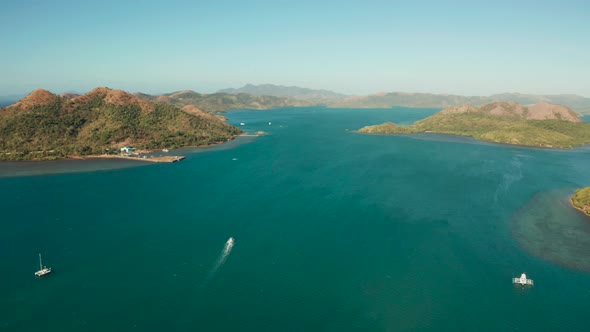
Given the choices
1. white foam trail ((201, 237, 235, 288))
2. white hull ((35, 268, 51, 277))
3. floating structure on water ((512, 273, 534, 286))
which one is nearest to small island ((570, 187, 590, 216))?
floating structure on water ((512, 273, 534, 286))

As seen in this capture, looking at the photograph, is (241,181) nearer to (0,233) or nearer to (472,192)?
(0,233)

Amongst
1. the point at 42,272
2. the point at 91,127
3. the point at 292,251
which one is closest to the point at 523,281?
the point at 292,251

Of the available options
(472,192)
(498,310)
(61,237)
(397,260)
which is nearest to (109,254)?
(61,237)

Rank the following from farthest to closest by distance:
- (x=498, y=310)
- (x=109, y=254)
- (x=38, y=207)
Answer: (x=38, y=207) → (x=109, y=254) → (x=498, y=310)

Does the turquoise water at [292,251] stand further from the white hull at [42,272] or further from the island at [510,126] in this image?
the island at [510,126]

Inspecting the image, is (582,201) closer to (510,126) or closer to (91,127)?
(510,126)

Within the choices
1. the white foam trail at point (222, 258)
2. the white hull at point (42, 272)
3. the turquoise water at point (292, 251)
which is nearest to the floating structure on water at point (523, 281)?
the turquoise water at point (292, 251)
